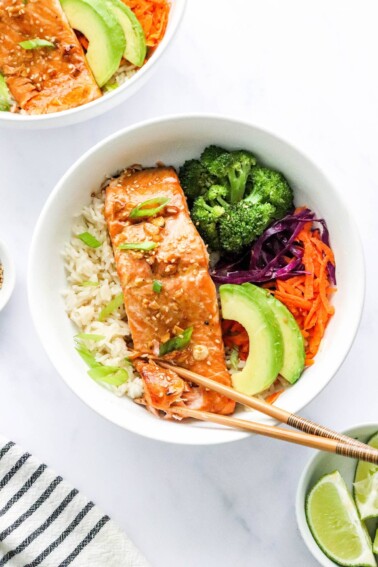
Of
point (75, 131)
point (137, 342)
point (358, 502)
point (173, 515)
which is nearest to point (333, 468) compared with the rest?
point (358, 502)

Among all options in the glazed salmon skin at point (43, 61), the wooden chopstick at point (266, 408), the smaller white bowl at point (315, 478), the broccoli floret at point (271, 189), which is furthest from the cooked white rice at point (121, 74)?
the smaller white bowl at point (315, 478)

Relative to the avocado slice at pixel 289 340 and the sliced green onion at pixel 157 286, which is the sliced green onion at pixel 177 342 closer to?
the sliced green onion at pixel 157 286

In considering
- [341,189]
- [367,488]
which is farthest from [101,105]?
[367,488]

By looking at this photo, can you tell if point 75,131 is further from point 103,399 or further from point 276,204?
point 103,399

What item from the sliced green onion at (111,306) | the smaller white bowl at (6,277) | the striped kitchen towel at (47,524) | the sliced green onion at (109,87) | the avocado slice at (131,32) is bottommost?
the striped kitchen towel at (47,524)

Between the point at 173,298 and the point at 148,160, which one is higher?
the point at 148,160

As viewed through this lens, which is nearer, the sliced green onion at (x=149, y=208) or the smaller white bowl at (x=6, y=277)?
the sliced green onion at (x=149, y=208)

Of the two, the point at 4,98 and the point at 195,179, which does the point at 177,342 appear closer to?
the point at 195,179
